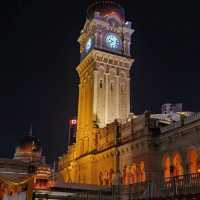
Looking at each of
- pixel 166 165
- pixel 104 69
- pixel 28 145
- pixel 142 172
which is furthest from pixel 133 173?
pixel 28 145

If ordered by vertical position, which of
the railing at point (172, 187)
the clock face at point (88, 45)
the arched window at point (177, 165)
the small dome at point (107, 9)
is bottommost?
the railing at point (172, 187)

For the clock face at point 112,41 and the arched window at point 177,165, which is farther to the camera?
the clock face at point 112,41

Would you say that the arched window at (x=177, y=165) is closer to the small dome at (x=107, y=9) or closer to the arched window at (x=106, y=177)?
the arched window at (x=106, y=177)

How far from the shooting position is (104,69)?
203 ft

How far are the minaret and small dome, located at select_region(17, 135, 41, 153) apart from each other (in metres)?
7.40

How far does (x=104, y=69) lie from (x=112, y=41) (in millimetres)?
5920

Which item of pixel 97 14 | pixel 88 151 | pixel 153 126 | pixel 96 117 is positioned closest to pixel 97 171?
pixel 88 151

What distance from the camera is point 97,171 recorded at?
53.6 metres

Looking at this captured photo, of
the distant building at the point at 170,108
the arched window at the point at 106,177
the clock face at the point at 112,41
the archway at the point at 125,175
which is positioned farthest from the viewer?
the distant building at the point at 170,108

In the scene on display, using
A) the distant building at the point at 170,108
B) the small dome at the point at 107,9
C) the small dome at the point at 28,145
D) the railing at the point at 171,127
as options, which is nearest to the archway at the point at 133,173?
the railing at the point at 171,127

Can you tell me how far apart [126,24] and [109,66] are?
10306 millimetres

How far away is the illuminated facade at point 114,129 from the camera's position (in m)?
39.4

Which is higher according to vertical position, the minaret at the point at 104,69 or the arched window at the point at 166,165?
the minaret at the point at 104,69

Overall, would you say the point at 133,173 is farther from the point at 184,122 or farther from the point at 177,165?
the point at 184,122
